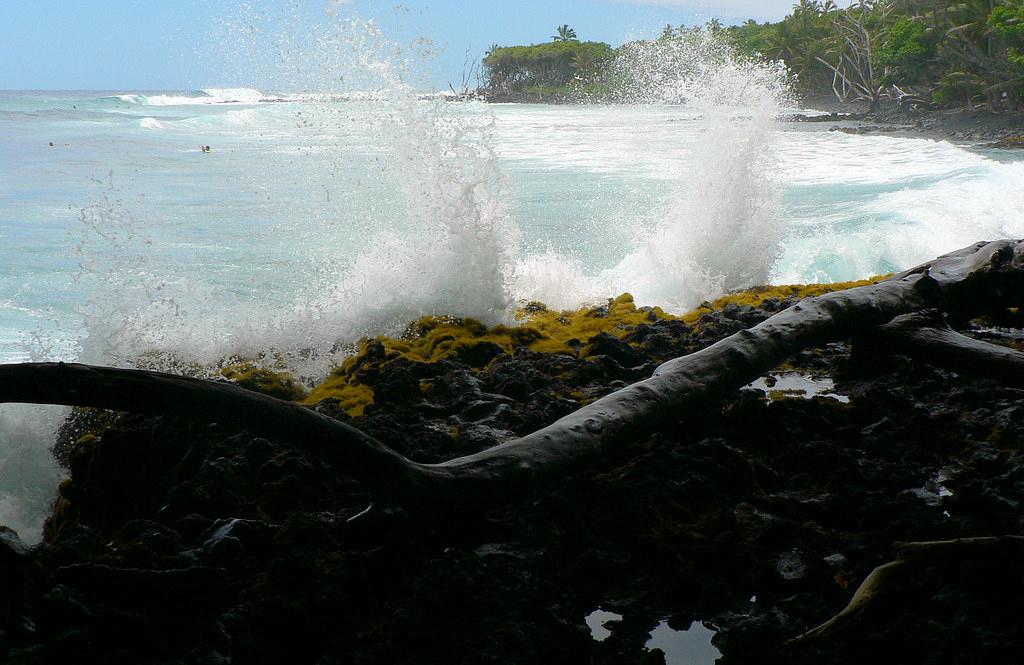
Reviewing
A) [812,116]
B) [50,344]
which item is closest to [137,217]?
[50,344]

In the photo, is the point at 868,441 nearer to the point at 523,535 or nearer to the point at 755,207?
the point at 523,535

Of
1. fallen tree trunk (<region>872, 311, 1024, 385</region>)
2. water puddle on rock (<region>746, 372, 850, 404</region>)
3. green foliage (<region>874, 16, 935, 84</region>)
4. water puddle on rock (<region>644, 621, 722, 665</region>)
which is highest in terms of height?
green foliage (<region>874, 16, 935, 84</region>)

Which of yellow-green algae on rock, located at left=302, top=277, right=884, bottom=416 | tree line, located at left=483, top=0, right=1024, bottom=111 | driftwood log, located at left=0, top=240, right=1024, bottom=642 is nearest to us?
driftwood log, located at left=0, top=240, right=1024, bottom=642

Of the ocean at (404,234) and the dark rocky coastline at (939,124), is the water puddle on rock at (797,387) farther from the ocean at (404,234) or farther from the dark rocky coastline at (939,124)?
the dark rocky coastline at (939,124)

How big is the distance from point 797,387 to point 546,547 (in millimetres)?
2539

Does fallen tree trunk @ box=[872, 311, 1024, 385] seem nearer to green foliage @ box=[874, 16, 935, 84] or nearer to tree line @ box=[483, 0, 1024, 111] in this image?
tree line @ box=[483, 0, 1024, 111]

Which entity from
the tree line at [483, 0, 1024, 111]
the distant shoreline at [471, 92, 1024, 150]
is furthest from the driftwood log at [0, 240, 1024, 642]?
the tree line at [483, 0, 1024, 111]

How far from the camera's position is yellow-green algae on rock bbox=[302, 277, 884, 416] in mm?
Result: 5488

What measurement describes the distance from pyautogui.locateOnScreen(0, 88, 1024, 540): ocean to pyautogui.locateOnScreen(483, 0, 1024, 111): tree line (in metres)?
16.2

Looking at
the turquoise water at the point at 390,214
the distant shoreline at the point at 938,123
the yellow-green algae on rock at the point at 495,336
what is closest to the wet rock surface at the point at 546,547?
the yellow-green algae on rock at the point at 495,336

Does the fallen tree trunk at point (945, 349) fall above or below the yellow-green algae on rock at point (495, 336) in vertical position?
above

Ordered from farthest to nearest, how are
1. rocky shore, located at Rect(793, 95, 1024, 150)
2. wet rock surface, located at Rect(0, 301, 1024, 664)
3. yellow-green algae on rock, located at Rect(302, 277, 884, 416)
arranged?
rocky shore, located at Rect(793, 95, 1024, 150)
yellow-green algae on rock, located at Rect(302, 277, 884, 416)
wet rock surface, located at Rect(0, 301, 1024, 664)

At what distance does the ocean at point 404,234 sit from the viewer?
655cm

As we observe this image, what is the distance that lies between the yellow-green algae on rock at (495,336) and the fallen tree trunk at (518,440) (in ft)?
5.54
